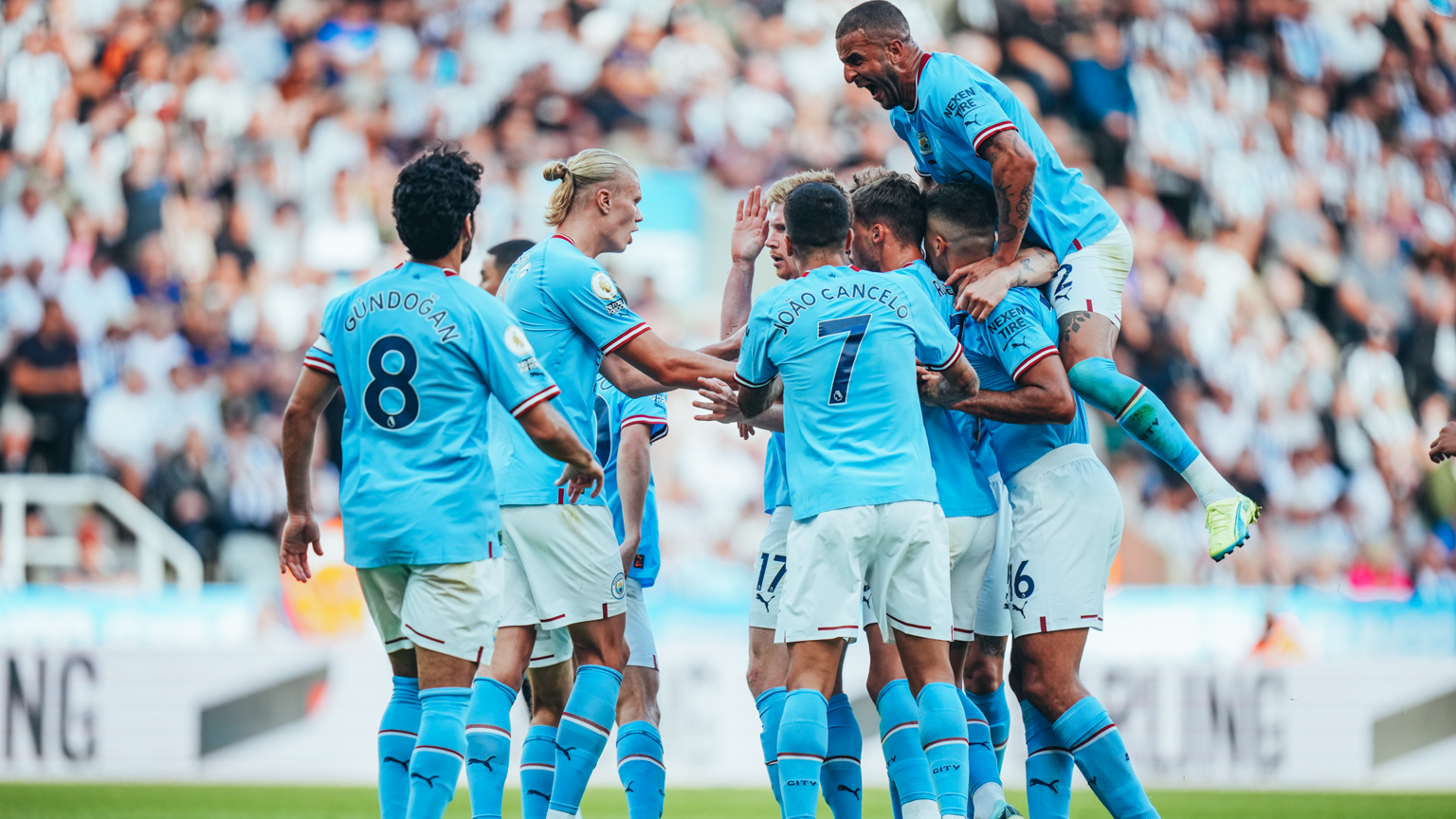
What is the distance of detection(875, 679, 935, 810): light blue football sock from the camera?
19.0ft

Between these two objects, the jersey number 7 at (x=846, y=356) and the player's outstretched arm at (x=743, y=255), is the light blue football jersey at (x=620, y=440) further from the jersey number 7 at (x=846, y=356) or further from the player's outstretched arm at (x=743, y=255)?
the jersey number 7 at (x=846, y=356)

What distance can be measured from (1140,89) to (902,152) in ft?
11.2

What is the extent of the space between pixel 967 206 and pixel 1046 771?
2279 mm

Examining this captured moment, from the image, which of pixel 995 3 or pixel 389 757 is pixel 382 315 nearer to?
pixel 389 757

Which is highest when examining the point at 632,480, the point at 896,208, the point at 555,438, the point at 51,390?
the point at 896,208

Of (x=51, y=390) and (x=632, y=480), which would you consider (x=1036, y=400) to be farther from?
(x=51, y=390)

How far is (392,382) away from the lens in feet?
17.6

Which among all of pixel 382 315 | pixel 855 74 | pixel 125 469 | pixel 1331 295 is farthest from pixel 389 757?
pixel 1331 295

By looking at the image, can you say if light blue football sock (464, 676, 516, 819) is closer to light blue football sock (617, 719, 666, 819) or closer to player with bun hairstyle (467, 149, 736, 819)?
player with bun hairstyle (467, 149, 736, 819)

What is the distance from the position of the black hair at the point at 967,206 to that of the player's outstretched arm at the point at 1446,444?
1.92 meters

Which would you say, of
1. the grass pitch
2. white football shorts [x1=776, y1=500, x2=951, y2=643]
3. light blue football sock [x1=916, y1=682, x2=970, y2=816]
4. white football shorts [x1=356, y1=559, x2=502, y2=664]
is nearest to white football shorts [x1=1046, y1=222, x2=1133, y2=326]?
white football shorts [x1=776, y1=500, x2=951, y2=643]

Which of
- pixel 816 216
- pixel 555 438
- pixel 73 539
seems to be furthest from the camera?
pixel 73 539

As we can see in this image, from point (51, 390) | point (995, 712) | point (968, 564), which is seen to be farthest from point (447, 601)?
point (51, 390)

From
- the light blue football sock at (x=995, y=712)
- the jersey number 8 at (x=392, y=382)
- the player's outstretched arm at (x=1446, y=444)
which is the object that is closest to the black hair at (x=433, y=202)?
the jersey number 8 at (x=392, y=382)
